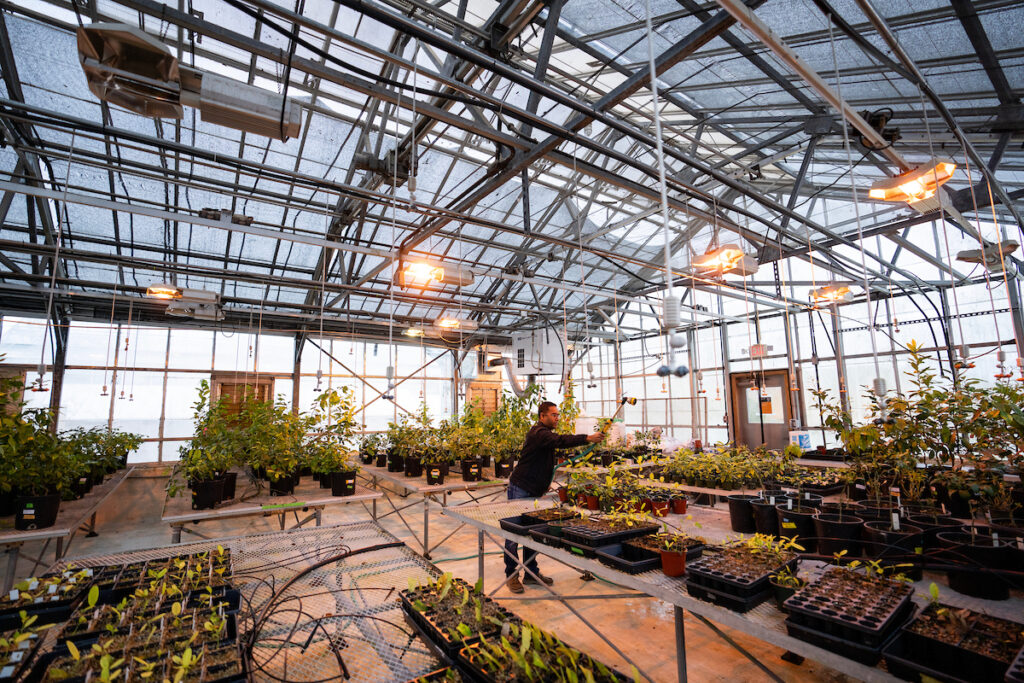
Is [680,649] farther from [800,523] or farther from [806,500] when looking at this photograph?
[806,500]

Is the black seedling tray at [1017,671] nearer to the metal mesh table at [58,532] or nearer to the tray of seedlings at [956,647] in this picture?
the tray of seedlings at [956,647]

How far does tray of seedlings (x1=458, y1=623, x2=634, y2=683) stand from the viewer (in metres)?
1.38

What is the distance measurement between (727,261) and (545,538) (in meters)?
3.95

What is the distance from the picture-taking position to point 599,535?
7.72ft

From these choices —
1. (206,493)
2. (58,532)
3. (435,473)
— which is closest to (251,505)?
(206,493)

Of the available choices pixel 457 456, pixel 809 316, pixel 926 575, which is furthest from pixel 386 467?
pixel 809 316

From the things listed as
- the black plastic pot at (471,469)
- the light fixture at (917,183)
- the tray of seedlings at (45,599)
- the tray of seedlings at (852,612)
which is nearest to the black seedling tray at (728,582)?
the tray of seedlings at (852,612)

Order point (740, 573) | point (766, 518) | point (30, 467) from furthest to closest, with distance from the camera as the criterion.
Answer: point (30, 467)
point (766, 518)
point (740, 573)

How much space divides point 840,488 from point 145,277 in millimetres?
12093

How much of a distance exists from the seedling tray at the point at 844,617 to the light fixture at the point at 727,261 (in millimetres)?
4000

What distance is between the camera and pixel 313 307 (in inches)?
380

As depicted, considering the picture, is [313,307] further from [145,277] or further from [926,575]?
[926,575]

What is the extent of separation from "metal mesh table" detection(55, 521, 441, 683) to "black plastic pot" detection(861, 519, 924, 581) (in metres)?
2.14

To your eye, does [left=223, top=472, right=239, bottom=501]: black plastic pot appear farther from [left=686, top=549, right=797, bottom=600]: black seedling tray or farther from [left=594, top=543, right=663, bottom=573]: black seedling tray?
[left=686, top=549, right=797, bottom=600]: black seedling tray
